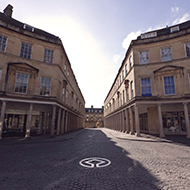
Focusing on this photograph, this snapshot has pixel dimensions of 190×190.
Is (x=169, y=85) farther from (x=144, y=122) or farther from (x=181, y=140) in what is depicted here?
(x=144, y=122)

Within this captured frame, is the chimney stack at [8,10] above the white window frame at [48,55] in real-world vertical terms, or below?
above

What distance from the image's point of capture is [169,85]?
17.6 meters

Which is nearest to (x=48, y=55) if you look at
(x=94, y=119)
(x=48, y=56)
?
(x=48, y=56)

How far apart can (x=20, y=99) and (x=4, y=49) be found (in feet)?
21.7

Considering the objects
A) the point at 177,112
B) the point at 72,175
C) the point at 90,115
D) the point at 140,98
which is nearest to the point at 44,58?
the point at 140,98

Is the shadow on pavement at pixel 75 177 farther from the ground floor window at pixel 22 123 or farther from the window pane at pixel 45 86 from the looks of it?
the ground floor window at pixel 22 123

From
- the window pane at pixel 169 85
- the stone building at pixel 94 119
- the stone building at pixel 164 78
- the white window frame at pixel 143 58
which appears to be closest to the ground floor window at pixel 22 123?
the stone building at pixel 164 78

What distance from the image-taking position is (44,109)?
19734 mm

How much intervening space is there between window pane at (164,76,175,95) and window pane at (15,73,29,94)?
19280 millimetres

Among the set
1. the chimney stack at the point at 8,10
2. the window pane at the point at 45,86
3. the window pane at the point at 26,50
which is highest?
the chimney stack at the point at 8,10

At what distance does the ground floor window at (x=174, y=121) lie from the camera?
1927cm

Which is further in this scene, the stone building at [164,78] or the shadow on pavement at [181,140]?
the stone building at [164,78]

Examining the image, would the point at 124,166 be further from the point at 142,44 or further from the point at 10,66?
the point at 142,44

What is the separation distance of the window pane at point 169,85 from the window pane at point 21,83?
1928 cm
